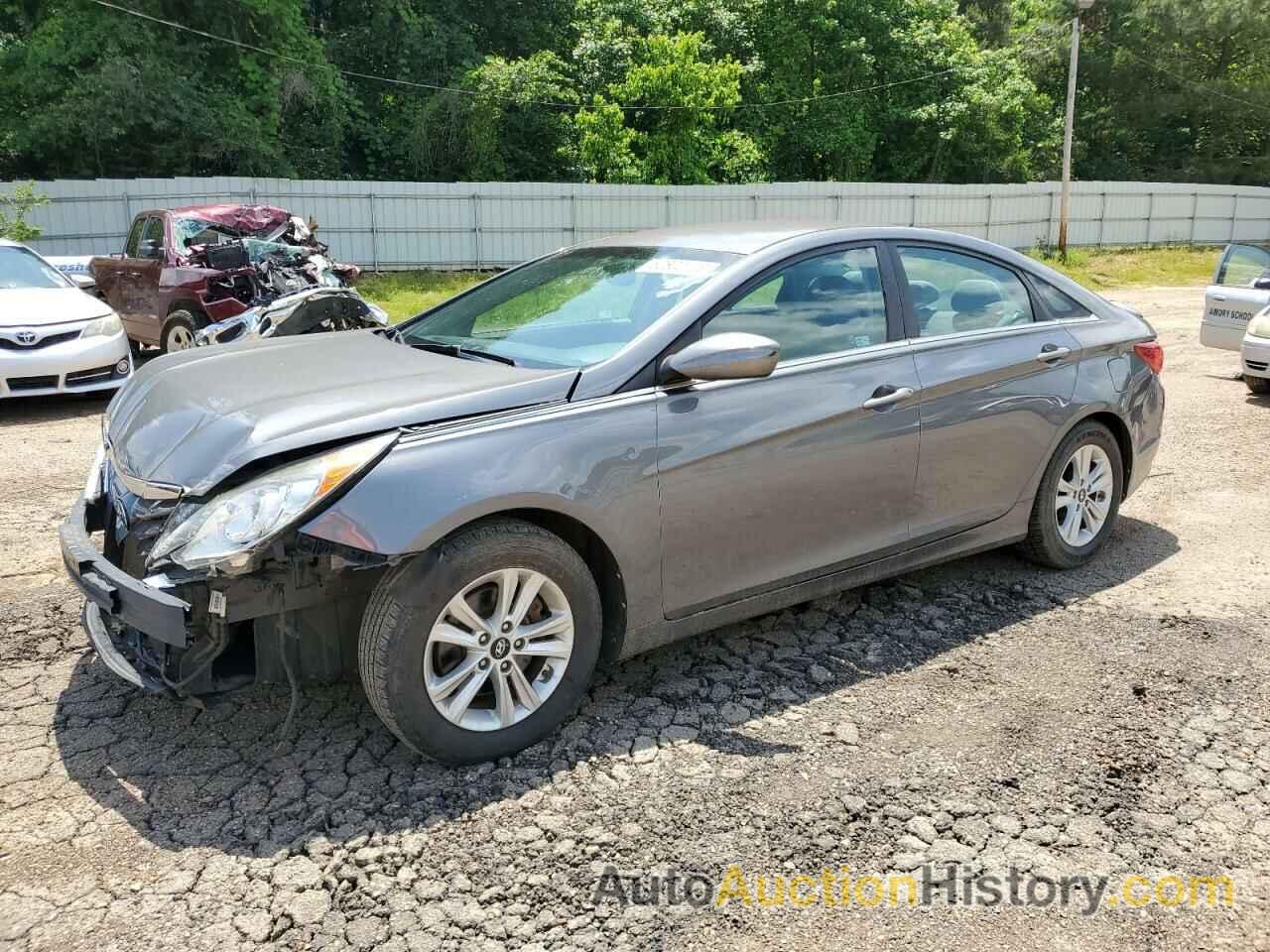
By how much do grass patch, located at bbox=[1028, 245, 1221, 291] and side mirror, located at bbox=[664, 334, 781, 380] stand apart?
2317cm

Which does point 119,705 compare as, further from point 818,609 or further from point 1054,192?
point 1054,192

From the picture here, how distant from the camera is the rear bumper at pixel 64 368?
848 cm

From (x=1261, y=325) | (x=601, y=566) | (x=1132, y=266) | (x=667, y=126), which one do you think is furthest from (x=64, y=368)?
(x=1132, y=266)

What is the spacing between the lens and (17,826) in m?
3.03

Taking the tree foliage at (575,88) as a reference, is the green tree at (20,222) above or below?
below

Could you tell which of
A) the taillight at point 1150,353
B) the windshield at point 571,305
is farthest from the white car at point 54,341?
the taillight at point 1150,353

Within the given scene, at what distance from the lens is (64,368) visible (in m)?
8.67

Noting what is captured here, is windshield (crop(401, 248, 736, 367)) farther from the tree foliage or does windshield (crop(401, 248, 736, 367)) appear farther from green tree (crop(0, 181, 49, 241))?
the tree foliage

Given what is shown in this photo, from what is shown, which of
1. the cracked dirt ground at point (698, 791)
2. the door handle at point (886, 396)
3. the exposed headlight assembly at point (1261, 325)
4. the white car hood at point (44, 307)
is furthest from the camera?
the exposed headlight assembly at point (1261, 325)

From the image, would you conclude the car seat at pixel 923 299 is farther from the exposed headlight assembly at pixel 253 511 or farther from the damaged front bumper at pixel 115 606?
the damaged front bumper at pixel 115 606

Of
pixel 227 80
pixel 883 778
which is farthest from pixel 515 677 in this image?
pixel 227 80

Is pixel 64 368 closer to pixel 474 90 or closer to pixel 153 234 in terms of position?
pixel 153 234

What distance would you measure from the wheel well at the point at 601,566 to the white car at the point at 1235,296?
8.74 m

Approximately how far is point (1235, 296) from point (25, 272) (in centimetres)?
1112
